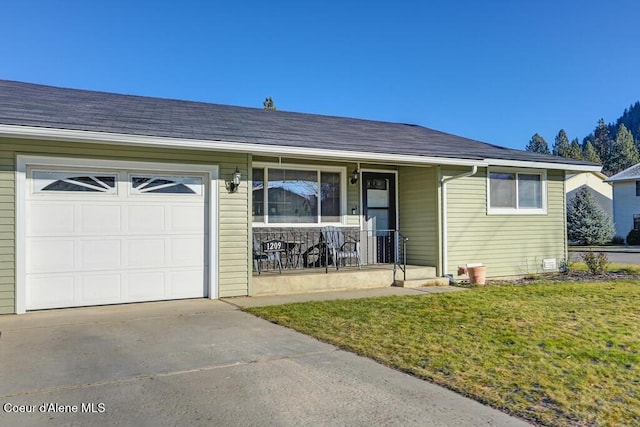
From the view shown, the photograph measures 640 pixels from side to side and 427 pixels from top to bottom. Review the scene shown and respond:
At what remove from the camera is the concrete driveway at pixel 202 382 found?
326cm

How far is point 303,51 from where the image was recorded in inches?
746

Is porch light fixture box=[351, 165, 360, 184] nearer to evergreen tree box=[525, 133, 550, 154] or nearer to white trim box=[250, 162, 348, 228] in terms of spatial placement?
white trim box=[250, 162, 348, 228]

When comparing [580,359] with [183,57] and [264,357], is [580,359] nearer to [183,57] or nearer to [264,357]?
[264,357]

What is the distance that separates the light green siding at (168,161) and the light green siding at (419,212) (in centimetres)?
448

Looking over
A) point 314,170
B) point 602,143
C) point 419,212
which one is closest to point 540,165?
point 419,212

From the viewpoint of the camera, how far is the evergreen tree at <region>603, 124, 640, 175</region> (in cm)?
7606

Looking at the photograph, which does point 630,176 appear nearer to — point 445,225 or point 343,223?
point 445,225

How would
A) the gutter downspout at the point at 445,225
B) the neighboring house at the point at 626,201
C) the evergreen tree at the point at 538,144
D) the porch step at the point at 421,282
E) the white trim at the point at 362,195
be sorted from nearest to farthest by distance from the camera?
the porch step at the point at 421,282 < the gutter downspout at the point at 445,225 < the white trim at the point at 362,195 < the neighboring house at the point at 626,201 < the evergreen tree at the point at 538,144

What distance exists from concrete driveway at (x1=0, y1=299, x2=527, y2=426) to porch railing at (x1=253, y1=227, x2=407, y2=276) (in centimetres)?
403

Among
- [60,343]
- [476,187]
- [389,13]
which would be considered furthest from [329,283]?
[389,13]

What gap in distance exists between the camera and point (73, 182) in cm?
752

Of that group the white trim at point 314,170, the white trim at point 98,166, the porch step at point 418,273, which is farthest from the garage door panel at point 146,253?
the porch step at point 418,273

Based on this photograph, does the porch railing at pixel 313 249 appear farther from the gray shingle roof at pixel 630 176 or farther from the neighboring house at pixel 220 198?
the gray shingle roof at pixel 630 176

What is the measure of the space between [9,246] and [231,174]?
Result: 3622 mm
